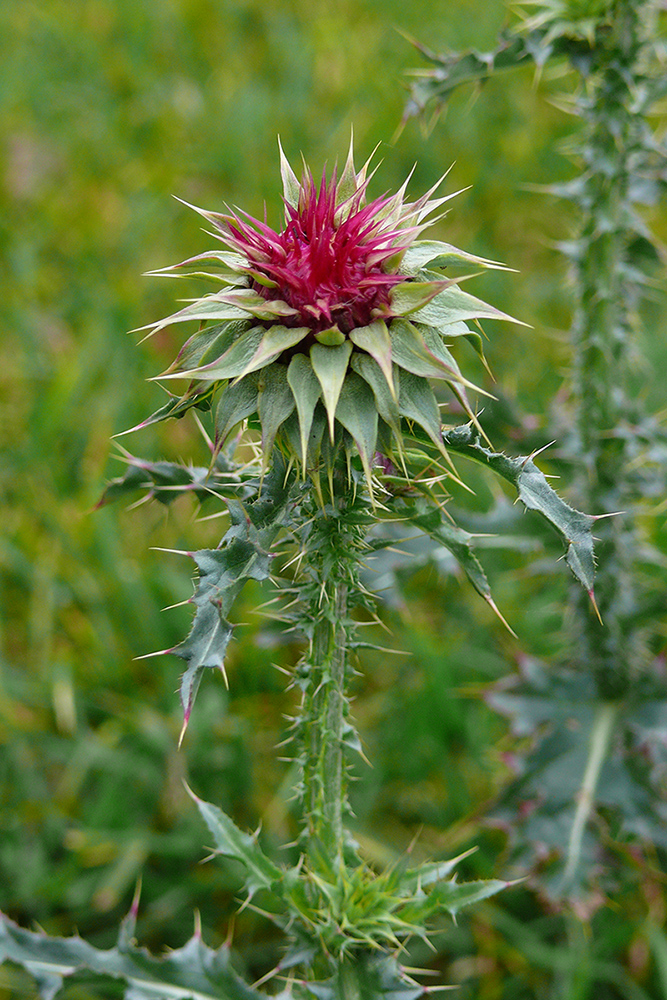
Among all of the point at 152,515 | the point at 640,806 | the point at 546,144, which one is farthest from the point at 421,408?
the point at 546,144

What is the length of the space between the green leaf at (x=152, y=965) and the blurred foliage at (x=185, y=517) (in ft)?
2.25

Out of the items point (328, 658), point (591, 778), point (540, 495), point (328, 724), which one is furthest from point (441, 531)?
point (591, 778)

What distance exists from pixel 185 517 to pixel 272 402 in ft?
7.19

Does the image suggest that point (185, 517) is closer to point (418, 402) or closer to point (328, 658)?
point (328, 658)

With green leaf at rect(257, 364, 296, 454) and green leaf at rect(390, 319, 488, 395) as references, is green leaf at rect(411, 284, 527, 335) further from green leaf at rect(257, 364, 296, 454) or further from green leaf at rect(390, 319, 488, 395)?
green leaf at rect(257, 364, 296, 454)

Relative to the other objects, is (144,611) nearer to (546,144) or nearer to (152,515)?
(152,515)

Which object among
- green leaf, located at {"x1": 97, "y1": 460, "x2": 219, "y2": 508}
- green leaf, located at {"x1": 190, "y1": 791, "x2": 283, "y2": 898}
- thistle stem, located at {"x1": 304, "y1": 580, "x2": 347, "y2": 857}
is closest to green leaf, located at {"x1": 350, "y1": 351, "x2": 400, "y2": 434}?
thistle stem, located at {"x1": 304, "y1": 580, "x2": 347, "y2": 857}

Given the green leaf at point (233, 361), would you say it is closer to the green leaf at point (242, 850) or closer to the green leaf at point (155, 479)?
the green leaf at point (155, 479)

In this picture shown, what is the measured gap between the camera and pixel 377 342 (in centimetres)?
117

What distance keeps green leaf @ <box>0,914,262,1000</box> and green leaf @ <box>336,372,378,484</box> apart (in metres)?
1.07

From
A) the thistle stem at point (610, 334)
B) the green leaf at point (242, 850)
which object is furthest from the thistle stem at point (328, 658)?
the thistle stem at point (610, 334)

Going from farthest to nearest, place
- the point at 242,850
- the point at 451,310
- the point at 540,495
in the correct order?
1. the point at 242,850
2. the point at 540,495
3. the point at 451,310

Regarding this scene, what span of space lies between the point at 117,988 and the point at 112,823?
3.04 feet

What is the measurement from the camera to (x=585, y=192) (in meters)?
2.22
